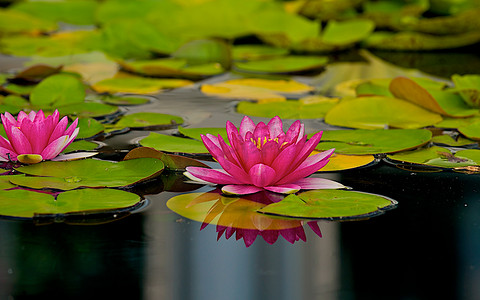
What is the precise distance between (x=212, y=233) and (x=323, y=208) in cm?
23

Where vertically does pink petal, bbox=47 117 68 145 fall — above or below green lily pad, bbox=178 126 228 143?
below

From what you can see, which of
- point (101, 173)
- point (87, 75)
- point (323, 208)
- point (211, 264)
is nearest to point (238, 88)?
point (87, 75)

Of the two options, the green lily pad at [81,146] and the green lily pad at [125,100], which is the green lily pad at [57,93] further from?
the green lily pad at [81,146]

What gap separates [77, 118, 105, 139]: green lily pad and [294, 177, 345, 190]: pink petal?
2.27 ft

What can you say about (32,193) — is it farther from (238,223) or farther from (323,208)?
(323,208)

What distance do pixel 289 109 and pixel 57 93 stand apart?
32.1 inches

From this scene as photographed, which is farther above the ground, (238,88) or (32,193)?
(238,88)

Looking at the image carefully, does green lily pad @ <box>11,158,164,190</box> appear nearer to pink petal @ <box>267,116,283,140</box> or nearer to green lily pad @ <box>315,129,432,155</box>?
→ pink petal @ <box>267,116,283,140</box>

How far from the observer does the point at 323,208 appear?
1.19 metres

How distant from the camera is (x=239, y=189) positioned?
127 centimetres

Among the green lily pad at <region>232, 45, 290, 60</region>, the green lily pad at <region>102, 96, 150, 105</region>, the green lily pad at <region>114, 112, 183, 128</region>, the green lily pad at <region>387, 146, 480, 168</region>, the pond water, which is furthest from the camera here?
the green lily pad at <region>232, 45, 290, 60</region>

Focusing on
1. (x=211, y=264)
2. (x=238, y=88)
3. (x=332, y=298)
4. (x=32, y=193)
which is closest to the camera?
(x=332, y=298)

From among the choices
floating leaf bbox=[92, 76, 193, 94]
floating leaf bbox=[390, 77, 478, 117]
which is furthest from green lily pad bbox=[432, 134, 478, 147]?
floating leaf bbox=[92, 76, 193, 94]

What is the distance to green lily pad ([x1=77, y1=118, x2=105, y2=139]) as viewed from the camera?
1.72 meters
